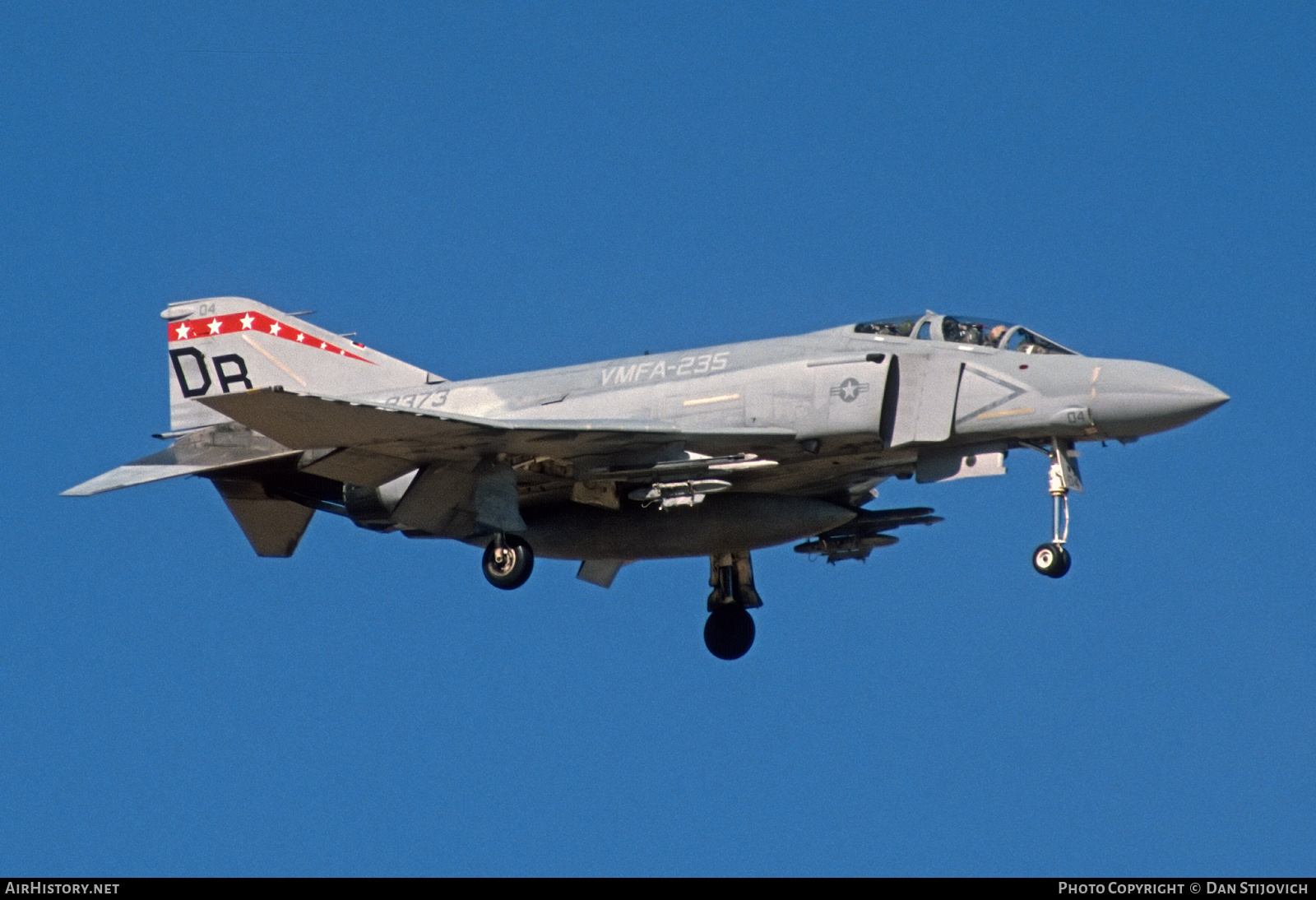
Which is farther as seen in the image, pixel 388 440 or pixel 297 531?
pixel 297 531

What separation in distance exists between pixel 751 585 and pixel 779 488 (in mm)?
2351

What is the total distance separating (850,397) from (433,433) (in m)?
4.35

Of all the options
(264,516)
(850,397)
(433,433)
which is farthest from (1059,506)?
(264,516)

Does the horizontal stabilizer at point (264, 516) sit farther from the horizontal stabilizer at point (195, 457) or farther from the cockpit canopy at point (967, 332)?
the cockpit canopy at point (967, 332)

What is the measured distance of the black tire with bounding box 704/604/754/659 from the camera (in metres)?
24.2

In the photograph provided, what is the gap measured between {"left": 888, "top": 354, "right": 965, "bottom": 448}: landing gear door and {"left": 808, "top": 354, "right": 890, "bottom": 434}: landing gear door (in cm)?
26

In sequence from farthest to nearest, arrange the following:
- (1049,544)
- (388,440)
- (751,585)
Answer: (751,585) < (388,440) < (1049,544)

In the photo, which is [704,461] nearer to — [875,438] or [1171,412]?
[875,438]

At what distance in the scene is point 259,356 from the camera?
78.3ft

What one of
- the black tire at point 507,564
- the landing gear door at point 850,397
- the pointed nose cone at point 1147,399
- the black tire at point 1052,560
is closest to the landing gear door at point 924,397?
the landing gear door at point 850,397

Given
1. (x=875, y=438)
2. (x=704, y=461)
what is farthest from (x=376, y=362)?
(x=875, y=438)

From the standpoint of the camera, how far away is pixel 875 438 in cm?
2028

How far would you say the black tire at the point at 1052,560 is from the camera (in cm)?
1927
